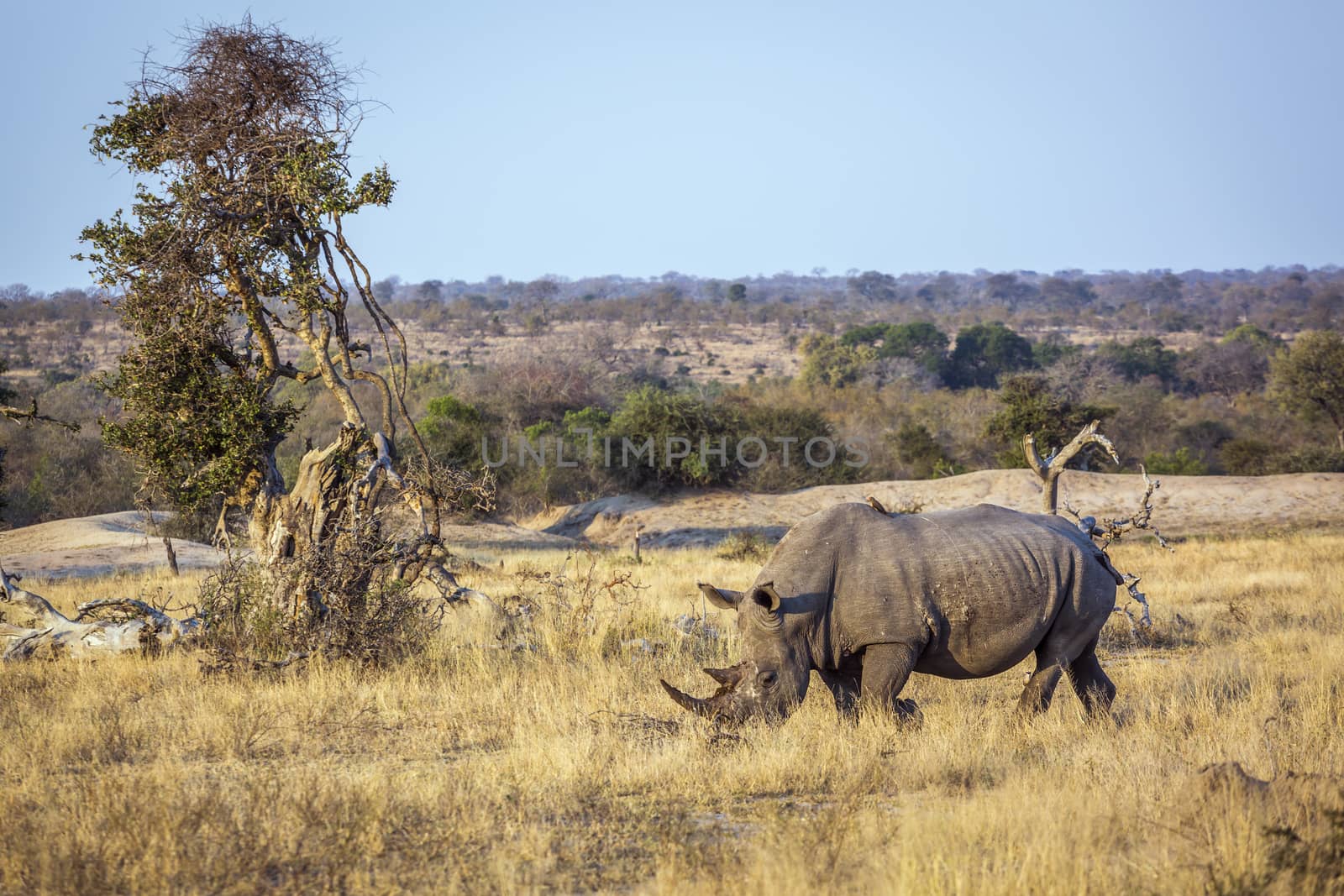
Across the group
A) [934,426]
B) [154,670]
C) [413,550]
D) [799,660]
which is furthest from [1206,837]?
[934,426]

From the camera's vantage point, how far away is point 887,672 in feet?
23.2

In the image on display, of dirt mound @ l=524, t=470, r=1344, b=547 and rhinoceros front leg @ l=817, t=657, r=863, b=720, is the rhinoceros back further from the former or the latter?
dirt mound @ l=524, t=470, r=1344, b=547

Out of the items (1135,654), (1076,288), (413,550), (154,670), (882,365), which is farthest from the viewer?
(1076,288)

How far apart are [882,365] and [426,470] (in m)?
49.2

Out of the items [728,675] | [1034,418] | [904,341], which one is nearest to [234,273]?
[728,675]

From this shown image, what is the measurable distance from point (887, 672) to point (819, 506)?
2122 centimetres

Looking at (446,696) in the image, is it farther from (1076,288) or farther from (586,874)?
(1076,288)

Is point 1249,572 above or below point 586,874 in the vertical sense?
below

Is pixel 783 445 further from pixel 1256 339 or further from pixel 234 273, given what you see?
pixel 1256 339

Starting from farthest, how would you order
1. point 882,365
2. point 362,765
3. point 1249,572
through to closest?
point 882,365
point 1249,572
point 362,765

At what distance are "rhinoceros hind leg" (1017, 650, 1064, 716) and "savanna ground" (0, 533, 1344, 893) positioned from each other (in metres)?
0.10

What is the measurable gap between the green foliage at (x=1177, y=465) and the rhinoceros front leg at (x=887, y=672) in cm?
Answer: 2626

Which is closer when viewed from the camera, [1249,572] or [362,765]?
[362,765]

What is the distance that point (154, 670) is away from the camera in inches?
357
